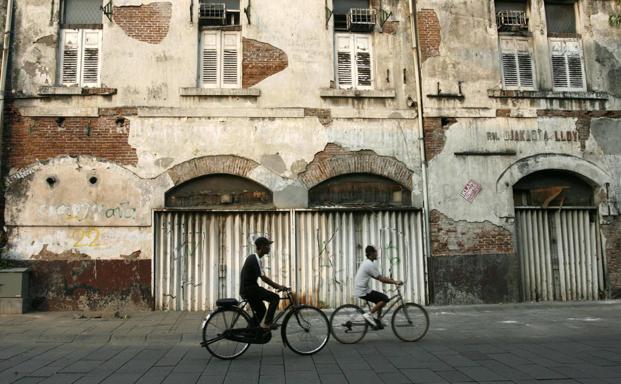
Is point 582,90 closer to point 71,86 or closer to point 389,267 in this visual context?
point 389,267

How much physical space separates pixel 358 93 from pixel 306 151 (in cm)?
189

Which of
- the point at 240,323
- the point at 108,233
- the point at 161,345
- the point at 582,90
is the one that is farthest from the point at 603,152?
the point at 108,233

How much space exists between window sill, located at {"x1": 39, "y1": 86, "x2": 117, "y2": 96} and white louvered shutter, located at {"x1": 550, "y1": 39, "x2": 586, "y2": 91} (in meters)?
10.9

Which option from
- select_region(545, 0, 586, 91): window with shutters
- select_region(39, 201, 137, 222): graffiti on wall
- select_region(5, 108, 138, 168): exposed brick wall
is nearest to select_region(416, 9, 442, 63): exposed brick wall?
select_region(545, 0, 586, 91): window with shutters

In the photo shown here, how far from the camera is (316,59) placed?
11.7m

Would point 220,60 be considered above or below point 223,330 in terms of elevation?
above

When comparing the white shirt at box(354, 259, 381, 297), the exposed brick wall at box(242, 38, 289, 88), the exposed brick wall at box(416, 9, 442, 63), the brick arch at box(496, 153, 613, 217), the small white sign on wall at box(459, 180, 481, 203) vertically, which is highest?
the exposed brick wall at box(416, 9, 442, 63)

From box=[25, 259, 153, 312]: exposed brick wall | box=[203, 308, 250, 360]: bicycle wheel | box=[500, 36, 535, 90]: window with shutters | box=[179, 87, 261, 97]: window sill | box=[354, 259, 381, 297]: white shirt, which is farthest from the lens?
box=[500, 36, 535, 90]: window with shutters

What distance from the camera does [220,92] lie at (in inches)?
444

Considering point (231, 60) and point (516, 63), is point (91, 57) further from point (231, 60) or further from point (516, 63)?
point (516, 63)

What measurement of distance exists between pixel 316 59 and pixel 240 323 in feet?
23.3

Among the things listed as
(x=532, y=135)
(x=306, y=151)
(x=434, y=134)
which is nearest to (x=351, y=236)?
(x=306, y=151)

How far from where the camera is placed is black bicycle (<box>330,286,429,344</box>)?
762cm

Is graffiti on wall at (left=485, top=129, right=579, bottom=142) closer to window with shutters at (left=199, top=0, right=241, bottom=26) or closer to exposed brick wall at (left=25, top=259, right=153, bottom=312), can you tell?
window with shutters at (left=199, top=0, right=241, bottom=26)
